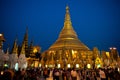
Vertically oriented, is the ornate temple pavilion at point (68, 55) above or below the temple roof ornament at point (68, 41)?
below

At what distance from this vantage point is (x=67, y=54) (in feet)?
171

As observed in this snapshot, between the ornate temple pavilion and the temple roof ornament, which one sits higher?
the temple roof ornament

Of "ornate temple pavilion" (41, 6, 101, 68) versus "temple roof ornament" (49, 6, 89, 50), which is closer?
"ornate temple pavilion" (41, 6, 101, 68)

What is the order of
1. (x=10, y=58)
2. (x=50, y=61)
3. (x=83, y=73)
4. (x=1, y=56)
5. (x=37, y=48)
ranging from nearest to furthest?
1. (x=83, y=73)
2. (x=1, y=56)
3. (x=10, y=58)
4. (x=50, y=61)
5. (x=37, y=48)

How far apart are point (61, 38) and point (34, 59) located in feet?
40.3

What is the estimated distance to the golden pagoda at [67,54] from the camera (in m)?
50.2

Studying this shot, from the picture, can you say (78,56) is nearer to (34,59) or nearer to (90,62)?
(90,62)

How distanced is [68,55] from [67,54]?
1.93ft

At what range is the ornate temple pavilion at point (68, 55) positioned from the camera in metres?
50.2

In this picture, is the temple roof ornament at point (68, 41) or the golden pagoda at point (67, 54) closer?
the golden pagoda at point (67, 54)

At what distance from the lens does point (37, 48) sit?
2785 inches

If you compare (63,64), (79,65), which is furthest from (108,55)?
(63,64)

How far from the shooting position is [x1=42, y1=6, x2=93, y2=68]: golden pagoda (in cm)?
5015

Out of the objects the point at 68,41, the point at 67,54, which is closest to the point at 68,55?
the point at 67,54
